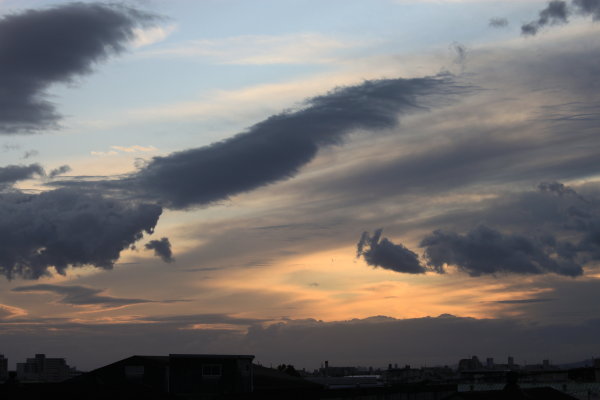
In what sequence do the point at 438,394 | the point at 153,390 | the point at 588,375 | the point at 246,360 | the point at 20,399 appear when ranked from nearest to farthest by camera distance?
the point at 20,399, the point at 153,390, the point at 246,360, the point at 438,394, the point at 588,375

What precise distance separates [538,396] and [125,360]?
46239mm

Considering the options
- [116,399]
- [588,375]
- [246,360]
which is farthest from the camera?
[588,375]

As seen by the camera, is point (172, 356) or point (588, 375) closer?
point (172, 356)

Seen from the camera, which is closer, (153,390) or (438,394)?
(153,390)

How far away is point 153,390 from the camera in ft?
285

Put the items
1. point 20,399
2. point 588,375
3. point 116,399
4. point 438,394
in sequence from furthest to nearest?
point 588,375 < point 438,394 < point 116,399 < point 20,399

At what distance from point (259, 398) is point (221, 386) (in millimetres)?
10045

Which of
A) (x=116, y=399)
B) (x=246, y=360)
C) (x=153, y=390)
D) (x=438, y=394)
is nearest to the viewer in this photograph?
(x=116, y=399)

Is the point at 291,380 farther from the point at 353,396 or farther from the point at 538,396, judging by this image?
the point at 538,396

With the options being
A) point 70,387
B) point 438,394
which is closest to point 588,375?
point 438,394

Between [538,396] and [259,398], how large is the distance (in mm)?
28736

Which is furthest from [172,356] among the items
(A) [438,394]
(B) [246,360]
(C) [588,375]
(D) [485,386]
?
(C) [588,375]

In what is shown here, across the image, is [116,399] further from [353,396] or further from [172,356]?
[353,396]

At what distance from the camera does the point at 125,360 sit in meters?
89.6
